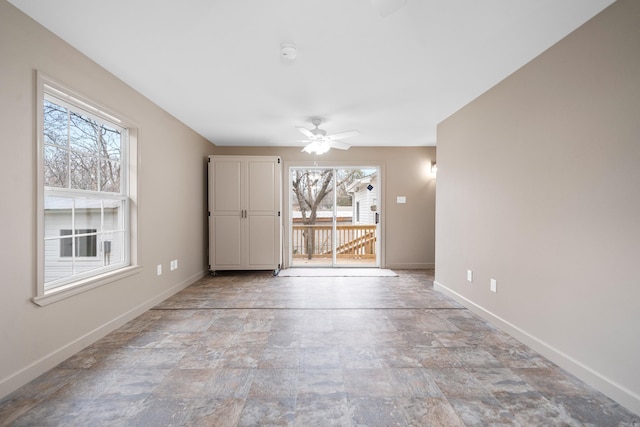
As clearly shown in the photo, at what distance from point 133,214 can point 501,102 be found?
3.96 m

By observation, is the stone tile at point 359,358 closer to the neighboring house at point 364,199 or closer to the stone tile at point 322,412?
the stone tile at point 322,412

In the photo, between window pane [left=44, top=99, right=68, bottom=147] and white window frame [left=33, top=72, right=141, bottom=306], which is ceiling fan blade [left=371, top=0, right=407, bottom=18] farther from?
window pane [left=44, top=99, right=68, bottom=147]

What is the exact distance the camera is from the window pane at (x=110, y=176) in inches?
112

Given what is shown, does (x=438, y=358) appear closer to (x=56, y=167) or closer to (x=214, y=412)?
(x=214, y=412)

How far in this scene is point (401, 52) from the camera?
238cm

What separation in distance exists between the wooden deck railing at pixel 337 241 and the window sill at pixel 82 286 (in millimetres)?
3333

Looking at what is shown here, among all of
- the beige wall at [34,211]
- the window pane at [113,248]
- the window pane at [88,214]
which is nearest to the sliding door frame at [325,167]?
the beige wall at [34,211]

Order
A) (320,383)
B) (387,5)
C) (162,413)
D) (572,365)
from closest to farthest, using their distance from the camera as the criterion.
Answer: (387,5), (162,413), (320,383), (572,365)

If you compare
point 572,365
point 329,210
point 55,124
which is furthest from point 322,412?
point 329,210

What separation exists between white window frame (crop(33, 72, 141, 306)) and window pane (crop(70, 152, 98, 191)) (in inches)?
2.7

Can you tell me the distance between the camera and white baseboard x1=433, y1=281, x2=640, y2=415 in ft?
5.57

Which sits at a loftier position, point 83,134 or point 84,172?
point 83,134

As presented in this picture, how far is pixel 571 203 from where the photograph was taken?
209cm

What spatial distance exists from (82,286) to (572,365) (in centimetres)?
376
